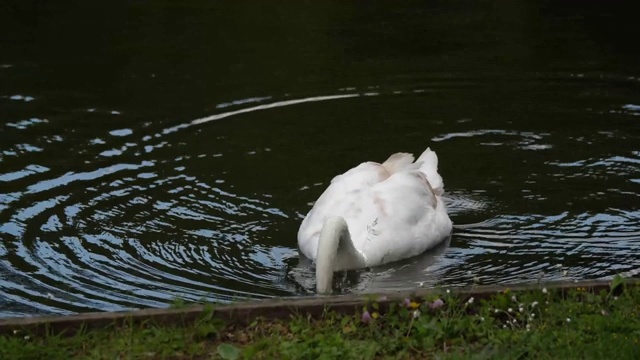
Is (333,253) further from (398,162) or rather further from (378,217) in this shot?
(398,162)

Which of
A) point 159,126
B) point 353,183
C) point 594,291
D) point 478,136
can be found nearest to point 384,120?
point 478,136

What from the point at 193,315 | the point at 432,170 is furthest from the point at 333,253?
the point at 432,170

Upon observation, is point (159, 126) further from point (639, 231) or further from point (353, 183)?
point (639, 231)

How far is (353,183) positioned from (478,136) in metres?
2.85

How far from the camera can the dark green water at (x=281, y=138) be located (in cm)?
894

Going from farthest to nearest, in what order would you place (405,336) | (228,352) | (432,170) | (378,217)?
1. (432,170)
2. (378,217)
3. (405,336)
4. (228,352)

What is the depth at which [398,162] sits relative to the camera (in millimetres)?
10242

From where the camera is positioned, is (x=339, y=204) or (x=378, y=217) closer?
(x=378, y=217)

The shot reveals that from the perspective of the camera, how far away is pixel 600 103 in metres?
13.2

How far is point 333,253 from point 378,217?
119 cm

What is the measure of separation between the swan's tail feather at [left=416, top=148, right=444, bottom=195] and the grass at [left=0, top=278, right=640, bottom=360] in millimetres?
3896

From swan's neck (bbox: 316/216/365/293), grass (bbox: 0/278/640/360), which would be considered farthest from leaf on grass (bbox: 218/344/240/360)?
swan's neck (bbox: 316/216/365/293)

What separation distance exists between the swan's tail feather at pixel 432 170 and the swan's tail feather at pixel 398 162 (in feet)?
0.69

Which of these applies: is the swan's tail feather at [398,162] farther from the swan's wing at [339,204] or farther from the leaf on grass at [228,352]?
the leaf on grass at [228,352]
